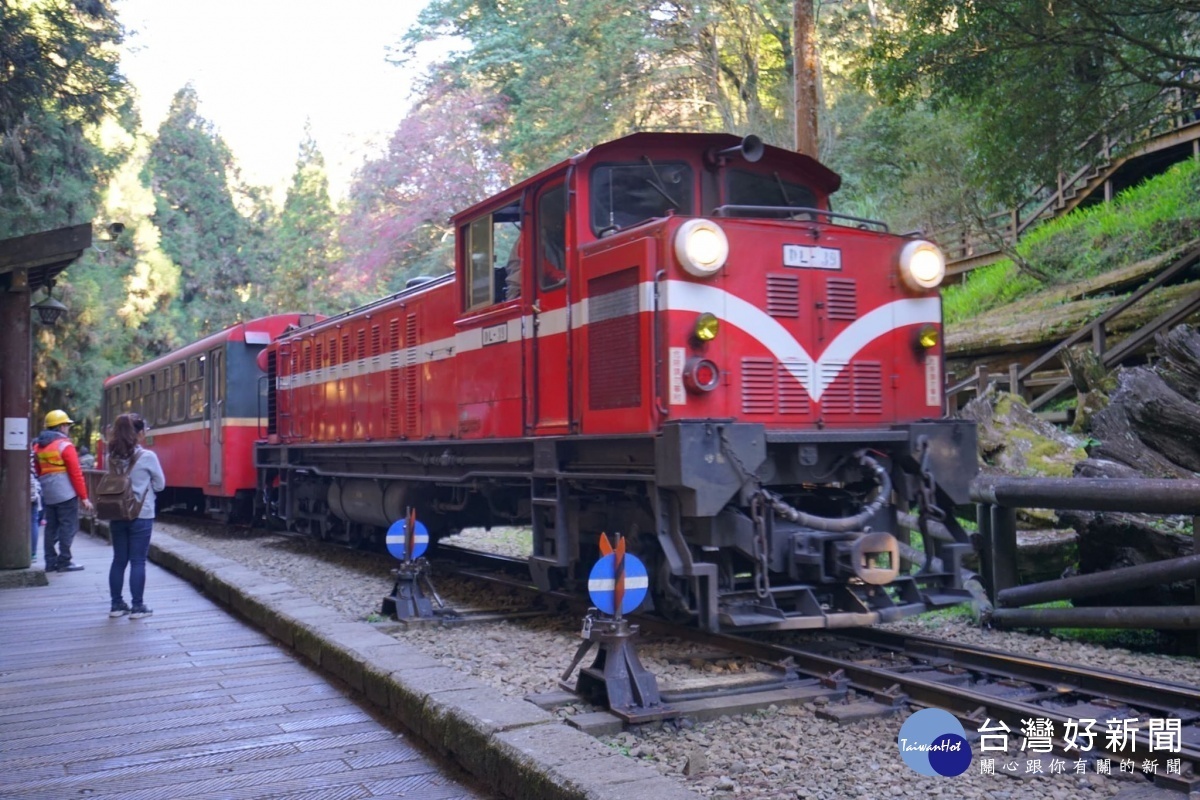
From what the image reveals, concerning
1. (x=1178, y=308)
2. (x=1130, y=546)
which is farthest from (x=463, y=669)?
(x=1178, y=308)

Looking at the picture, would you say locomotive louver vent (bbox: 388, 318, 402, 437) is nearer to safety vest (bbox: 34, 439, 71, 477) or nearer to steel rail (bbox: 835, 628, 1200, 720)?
safety vest (bbox: 34, 439, 71, 477)

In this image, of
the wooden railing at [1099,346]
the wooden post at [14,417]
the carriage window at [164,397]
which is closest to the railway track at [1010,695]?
the wooden post at [14,417]

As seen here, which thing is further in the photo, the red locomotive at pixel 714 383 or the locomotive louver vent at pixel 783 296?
the locomotive louver vent at pixel 783 296

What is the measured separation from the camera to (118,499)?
841cm

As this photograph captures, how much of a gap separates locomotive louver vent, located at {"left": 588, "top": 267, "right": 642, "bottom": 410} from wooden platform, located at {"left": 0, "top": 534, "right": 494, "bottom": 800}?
2484mm

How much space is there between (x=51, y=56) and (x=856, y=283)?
36.5 ft

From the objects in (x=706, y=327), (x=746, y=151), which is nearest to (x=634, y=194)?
(x=746, y=151)

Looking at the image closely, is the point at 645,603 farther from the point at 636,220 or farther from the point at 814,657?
the point at 636,220

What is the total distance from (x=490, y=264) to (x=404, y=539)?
7.67 ft

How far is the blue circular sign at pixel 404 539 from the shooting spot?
790 centimetres

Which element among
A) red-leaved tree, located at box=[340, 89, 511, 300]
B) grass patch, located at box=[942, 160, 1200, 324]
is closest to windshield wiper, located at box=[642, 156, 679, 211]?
grass patch, located at box=[942, 160, 1200, 324]

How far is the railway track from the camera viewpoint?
14.1 ft

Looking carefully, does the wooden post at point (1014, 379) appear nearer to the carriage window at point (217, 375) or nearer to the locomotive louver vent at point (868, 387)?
the locomotive louver vent at point (868, 387)

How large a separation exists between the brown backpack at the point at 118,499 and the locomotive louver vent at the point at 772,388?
5125 millimetres
